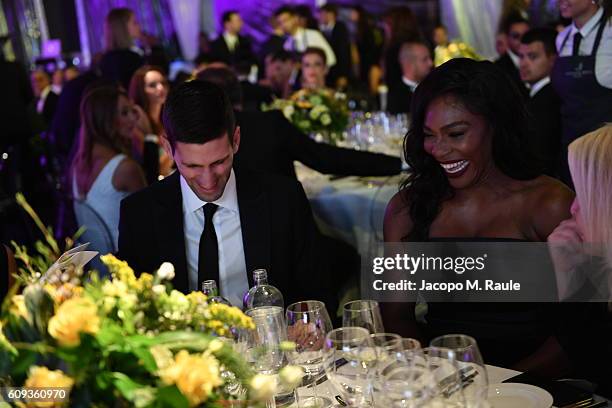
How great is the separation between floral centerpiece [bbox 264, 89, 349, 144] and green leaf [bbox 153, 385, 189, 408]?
428cm

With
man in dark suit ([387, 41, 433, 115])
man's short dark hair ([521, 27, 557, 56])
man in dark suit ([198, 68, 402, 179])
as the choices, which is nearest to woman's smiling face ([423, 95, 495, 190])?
man in dark suit ([198, 68, 402, 179])

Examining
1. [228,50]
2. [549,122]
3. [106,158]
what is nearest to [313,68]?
[549,122]

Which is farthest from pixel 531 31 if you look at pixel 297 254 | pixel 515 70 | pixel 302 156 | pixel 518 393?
Answer: pixel 518 393

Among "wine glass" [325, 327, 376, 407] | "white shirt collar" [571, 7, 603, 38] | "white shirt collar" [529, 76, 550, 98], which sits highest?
"white shirt collar" [571, 7, 603, 38]

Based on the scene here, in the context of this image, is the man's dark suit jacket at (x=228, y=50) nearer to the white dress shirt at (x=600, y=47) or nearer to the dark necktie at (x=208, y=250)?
the white dress shirt at (x=600, y=47)

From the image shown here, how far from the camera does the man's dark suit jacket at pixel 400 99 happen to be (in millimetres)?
7219

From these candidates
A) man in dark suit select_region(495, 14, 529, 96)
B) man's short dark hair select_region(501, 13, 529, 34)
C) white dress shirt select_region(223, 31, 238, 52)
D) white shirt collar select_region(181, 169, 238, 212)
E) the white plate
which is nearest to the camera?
the white plate

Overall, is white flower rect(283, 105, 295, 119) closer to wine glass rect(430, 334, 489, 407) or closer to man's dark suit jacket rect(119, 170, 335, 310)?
man's dark suit jacket rect(119, 170, 335, 310)

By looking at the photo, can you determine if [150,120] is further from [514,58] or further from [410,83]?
[514,58]

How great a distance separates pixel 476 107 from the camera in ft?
8.62

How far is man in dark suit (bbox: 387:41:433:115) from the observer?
23.3 feet

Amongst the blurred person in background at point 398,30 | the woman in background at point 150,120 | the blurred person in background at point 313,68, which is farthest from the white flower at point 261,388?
the blurred person in background at point 398,30

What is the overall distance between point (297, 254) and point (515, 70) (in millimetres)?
4404

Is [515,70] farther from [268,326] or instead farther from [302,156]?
[268,326]
